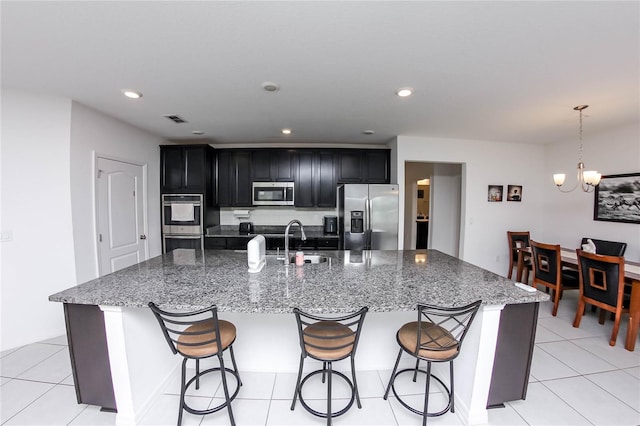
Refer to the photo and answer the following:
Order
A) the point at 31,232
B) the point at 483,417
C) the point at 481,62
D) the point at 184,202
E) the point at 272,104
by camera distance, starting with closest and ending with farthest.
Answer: the point at 483,417, the point at 481,62, the point at 31,232, the point at 272,104, the point at 184,202

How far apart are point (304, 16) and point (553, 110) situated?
10.1 feet

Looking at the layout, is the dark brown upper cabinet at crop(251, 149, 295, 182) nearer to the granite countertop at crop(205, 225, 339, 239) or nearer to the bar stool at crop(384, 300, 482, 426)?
the granite countertop at crop(205, 225, 339, 239)

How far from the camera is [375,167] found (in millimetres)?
4270

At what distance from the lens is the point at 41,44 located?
1656 mm

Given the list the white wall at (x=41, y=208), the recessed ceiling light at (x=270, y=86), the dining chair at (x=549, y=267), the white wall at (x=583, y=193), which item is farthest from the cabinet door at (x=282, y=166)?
the white wall at (x=583, y=193)

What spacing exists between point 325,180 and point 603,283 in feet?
→ 11.5

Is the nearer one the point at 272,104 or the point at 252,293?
the point at 252,293

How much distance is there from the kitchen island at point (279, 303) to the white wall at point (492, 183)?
8.76 feet

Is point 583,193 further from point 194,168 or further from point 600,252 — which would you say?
point 194,168

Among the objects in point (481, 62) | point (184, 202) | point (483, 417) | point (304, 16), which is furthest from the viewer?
point (184, 202)

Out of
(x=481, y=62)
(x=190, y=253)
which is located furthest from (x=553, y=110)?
(x=190, y=253)

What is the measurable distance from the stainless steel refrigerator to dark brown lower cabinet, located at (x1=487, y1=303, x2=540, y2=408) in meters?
2.22

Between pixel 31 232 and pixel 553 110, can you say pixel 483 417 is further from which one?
pixel 31 232

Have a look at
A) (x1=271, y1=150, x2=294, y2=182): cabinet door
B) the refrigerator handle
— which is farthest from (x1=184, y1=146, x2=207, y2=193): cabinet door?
the refrigerator handle
